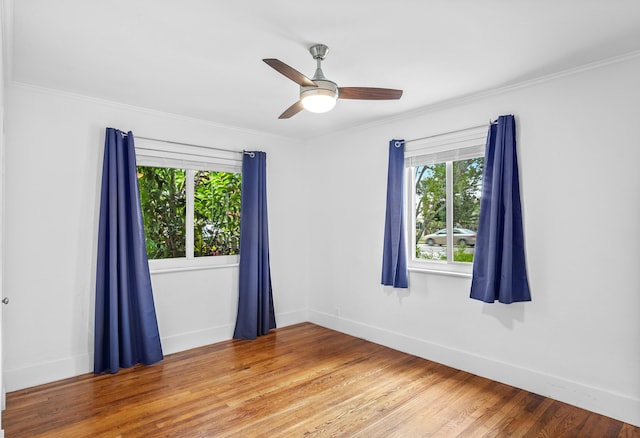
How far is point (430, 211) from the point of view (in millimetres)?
3967

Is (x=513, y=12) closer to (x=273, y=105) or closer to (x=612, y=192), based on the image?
(x=612, y=192)

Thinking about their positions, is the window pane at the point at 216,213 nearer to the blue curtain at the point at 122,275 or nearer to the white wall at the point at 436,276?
the white wall at the point at 436,276

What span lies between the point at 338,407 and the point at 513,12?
2.76m

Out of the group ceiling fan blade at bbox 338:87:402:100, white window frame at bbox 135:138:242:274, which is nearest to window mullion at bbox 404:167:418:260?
ceiling fan blade at bbox 338:87:402:100

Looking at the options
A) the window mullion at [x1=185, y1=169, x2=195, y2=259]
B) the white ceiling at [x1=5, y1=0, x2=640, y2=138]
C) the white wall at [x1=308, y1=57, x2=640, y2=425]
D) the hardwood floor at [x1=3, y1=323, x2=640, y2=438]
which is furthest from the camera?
the window mullion at [x1=185, y1=169, x2=195, y2=259]

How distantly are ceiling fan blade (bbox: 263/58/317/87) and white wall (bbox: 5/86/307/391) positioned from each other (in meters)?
2.19

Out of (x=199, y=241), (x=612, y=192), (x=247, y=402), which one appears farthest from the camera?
(x=199, y=241)

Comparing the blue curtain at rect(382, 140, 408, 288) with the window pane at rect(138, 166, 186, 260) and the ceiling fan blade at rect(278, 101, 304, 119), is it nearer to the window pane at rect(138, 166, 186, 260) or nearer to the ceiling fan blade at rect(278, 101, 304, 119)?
the ceiling fan blade at rect(278, 101, 304, 119)

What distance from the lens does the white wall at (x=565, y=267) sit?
2.68m

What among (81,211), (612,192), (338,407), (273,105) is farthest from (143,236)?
(612,192)

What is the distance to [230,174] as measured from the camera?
462 cm

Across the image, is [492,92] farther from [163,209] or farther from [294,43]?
[163,209]

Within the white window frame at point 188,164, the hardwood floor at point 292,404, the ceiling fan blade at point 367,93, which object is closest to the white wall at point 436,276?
the white window frame at point 188,164

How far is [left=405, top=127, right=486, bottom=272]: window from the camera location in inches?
142
